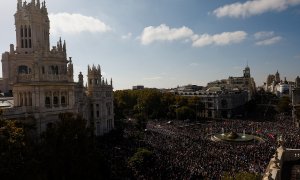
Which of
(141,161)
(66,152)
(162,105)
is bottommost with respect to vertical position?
(141,161)

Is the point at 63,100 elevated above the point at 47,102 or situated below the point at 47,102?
above

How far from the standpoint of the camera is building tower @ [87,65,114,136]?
6319 centimetres

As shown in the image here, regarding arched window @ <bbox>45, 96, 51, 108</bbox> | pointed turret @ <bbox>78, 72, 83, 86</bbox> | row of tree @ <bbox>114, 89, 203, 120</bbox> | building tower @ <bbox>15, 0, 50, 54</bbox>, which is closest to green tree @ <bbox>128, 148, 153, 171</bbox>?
arched window @ <bbox>45, 96, 51, 108</bbox>

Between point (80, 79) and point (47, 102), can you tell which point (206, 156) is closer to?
point (47, 102)

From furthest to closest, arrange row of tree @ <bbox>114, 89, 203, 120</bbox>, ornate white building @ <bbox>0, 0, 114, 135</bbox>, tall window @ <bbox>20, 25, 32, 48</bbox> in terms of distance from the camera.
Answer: row of tree @ <bbox>114, 89, 203, 120</bbox>, tall window @ <bbox>20, 25, 32, 48</bbox>, ornate white building @ <bbox>0, 0, 114, 135</bbox>

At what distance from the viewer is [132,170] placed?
38219mm

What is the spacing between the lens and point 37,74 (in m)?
35.9

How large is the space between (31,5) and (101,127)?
29.0 meters

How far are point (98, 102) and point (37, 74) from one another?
1138 inches

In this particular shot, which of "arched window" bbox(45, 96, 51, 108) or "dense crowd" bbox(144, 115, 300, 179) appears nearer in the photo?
"arched window" bbox(45, 96, 51, 108)

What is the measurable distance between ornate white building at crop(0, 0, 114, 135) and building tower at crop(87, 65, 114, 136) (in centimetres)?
615

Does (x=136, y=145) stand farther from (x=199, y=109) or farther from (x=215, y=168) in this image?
(x=199, y=109)

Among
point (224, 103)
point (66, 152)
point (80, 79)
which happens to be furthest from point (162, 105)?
point (66, 152)

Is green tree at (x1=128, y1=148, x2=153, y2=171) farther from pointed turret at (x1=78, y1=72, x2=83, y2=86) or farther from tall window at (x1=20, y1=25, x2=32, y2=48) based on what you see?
pointed turret at (x1=78, y1=72, x2=83, y2=86)
